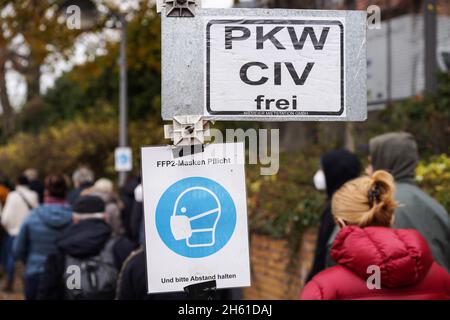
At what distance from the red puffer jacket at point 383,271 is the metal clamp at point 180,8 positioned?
3.90 ft

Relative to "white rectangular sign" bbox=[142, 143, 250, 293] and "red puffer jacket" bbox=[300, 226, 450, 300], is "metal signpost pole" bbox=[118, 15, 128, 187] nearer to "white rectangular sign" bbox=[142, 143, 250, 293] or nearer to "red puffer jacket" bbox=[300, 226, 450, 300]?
"red puffer jacket" bbox=[300, 226, 450, 300]

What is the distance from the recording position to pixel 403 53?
13789 mm

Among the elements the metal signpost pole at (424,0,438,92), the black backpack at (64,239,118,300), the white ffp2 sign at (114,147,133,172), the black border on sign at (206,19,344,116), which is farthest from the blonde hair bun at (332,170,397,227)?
the white ffp2 sign at (114,147,133,172)

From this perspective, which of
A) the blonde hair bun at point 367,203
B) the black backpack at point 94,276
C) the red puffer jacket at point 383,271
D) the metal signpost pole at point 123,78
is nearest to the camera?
the red puffer jacket at point 383,271

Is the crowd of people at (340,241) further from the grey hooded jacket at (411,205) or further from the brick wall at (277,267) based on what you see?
the brick wall at (277,267)

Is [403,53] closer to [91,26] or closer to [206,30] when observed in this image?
[91,26]

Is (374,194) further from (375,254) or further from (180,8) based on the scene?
(180,8)

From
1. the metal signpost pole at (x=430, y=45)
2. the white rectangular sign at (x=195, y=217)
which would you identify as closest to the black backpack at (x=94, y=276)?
the white rectangular sign at (x=195, y=217)

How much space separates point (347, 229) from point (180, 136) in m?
1.01

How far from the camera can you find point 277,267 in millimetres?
9547

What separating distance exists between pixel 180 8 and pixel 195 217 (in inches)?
27.7

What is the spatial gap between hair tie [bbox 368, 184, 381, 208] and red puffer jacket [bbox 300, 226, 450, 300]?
374mm

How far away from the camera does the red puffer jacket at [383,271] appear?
10.6ft

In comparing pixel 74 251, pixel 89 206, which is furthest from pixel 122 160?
pixel 74 251
